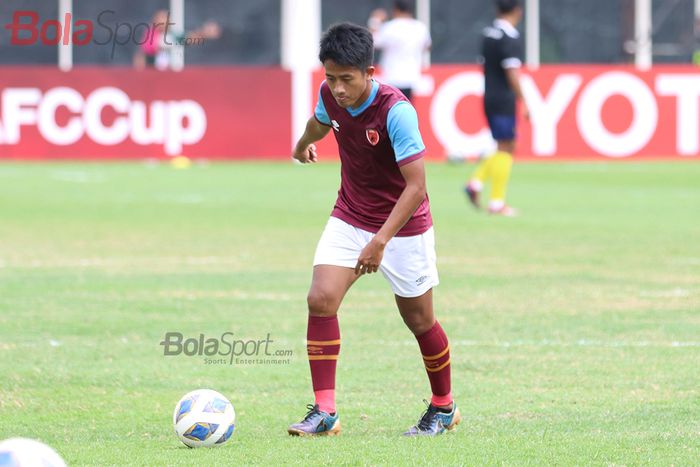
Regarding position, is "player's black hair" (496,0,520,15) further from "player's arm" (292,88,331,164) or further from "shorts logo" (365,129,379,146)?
"shorts logo" (365,129,379,146)

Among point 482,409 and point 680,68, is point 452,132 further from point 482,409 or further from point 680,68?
point 482,409

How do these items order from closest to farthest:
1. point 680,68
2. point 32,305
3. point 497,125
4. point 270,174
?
point 32,305, point 497,125, point 270,174, point 680,68

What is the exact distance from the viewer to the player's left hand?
6.44 metres

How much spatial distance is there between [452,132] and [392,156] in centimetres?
1940

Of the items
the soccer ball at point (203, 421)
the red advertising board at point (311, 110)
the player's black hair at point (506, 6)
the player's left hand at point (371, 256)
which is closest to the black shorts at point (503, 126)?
the player's black hair at point (506, 6)

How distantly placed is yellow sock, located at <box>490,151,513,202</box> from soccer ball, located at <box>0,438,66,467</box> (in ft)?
42.0

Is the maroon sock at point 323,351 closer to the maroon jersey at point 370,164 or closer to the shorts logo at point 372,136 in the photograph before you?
the maroon jersey at point 370,164

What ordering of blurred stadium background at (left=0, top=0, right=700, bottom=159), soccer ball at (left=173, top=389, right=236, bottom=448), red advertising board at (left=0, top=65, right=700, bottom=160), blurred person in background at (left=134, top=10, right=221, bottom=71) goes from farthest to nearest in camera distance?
blurred person in background at (left=134, top=10, right=221, bottom=71), red advertising board at (left=0, top=65, right=700, bottom=160), blurred stadium background at (left=0, top=0, right=700, bottom=159), soccer ball at (left=173, top=389, right=236, bottom=448)

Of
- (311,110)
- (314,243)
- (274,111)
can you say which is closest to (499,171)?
(314,243)

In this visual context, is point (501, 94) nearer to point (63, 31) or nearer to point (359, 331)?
point (359, 331)

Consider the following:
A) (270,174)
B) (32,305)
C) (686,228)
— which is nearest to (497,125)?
(686,228)

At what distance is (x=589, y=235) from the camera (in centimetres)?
1512

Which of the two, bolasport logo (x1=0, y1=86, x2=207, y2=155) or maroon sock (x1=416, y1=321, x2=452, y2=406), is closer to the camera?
maroon sock (x1=416, y1=321, x2=452, y2=406)

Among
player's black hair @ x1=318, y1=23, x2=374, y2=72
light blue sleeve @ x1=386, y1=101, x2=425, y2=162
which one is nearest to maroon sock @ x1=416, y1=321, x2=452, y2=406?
light blue sleeve @ x1=386, y1=101, x2=425, y2=162
